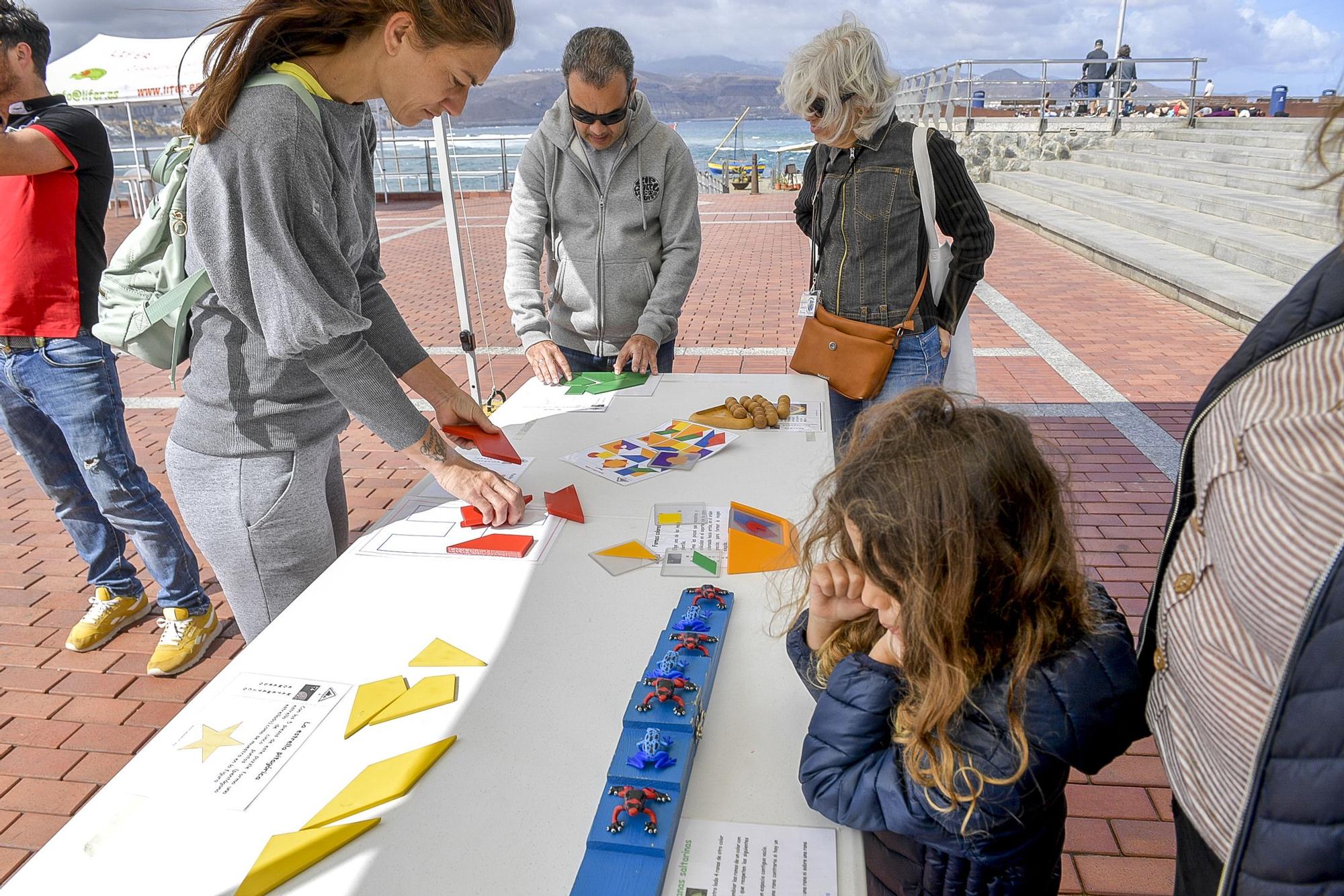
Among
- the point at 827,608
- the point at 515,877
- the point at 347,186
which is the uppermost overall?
the point at 347,186

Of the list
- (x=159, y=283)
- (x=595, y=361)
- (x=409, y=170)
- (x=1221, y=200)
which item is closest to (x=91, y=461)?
(x=159, y=283)

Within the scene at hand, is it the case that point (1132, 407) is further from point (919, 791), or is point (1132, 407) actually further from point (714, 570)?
point (919, 791)

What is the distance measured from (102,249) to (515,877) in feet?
8.05

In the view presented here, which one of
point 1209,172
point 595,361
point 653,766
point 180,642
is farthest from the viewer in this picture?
point 1209,172

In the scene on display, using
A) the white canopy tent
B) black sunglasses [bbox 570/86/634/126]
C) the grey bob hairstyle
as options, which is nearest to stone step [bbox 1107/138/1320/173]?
the grey bob hairstyle

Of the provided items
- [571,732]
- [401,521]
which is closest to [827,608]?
[571,732]

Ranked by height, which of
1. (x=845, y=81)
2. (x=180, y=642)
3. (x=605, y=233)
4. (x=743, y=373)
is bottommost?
(x=180, y=642)

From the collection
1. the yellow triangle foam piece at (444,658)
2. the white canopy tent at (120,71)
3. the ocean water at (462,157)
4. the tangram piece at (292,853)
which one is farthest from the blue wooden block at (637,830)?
the white canopy tent at (120,71)

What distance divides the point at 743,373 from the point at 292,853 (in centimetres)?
216

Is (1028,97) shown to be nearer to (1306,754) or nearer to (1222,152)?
(1222,152)

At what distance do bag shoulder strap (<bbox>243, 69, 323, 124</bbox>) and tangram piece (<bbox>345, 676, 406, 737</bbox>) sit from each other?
914 millimetres

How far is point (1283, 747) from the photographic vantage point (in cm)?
80

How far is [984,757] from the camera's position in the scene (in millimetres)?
1023

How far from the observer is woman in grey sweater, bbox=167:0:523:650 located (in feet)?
4.44
